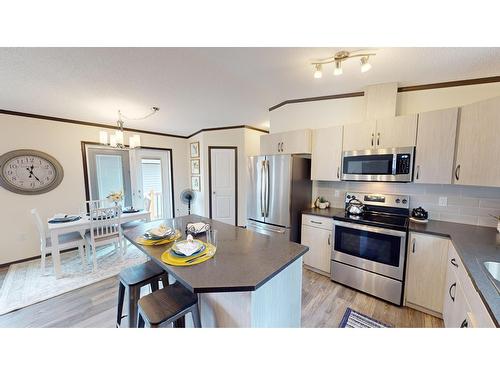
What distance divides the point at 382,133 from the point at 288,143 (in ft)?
3.57

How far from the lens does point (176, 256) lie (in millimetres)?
1196

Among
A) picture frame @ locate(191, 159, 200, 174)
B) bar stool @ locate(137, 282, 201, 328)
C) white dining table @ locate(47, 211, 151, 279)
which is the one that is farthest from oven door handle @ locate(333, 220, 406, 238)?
picture frame @ locate(191, 159, 200, 174)

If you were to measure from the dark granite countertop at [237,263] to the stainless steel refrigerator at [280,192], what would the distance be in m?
1.01

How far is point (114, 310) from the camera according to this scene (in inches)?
75.4

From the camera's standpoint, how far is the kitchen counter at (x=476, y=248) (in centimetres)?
85

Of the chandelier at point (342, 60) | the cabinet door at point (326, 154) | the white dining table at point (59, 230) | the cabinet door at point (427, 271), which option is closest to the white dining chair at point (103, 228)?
the white dining table at point (59, 230)

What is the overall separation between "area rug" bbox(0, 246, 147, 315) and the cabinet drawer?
8.52ft

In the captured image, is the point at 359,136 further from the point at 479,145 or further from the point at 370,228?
the point at 370,228

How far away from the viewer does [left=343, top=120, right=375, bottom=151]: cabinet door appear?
217cm

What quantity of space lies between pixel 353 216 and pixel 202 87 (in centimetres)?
235

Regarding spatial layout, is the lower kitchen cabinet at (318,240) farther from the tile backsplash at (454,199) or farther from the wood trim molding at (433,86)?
the wood trim molding at (433,86)

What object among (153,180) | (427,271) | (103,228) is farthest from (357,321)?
(153,180)
